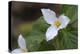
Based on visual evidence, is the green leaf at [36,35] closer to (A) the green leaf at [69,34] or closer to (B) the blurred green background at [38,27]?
(B) the blurred green background at [38,27]

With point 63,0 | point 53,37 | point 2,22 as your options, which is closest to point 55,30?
point 53,37

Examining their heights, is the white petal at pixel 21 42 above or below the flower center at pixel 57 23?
below

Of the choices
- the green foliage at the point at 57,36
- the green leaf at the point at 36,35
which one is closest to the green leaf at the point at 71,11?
the green foliage at the point at 57,36

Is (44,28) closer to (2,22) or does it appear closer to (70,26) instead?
(70,26)

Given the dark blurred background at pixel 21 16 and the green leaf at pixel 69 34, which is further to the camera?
the green leaf at pixel 69 34

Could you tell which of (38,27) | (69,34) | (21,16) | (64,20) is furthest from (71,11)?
(21,16)

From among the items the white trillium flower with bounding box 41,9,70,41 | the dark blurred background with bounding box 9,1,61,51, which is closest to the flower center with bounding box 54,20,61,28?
the white trillium flower with bounding box 41,9,70,41

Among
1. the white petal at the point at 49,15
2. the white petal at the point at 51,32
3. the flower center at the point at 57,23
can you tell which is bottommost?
the white petal at the point at 51,32
